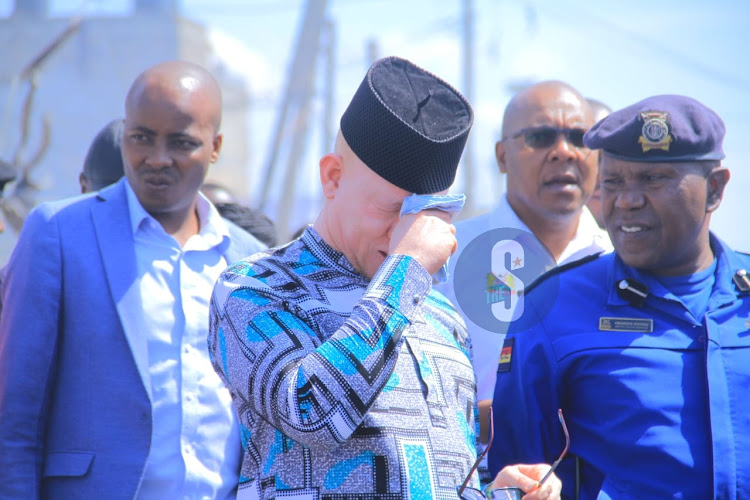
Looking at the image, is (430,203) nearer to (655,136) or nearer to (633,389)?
(633,389)

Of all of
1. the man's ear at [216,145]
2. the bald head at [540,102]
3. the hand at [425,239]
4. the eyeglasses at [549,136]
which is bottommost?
the hand at [425,239]

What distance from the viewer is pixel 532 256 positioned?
292cm

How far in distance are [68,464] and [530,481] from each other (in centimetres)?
163

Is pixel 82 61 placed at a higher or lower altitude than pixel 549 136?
higher

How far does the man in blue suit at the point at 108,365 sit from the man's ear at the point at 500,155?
4.79 ft

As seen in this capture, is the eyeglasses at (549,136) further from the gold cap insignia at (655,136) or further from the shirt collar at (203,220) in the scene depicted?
the shirt collar at (203,220)

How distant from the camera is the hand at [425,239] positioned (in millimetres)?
2047

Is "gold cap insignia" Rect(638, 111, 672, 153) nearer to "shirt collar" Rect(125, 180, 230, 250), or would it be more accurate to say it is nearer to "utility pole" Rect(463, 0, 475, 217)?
"shirt collar" Rect(125, 180, 230, 250)

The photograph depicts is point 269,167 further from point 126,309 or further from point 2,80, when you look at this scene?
point 2,80

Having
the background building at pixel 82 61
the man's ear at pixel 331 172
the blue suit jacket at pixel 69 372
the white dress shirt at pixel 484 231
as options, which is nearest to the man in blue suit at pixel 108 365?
the blue suit jacket at pixel 69 372

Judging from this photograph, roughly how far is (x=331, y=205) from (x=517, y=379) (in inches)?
35.9

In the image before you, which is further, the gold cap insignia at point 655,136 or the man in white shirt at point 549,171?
the man in white shirt at point 549,171
